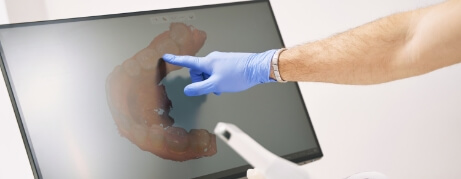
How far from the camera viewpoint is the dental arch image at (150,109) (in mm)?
→ 1120

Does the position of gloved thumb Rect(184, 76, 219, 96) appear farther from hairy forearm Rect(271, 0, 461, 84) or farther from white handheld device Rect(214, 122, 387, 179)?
white handheld device Rect(214, 122, 387, 179)

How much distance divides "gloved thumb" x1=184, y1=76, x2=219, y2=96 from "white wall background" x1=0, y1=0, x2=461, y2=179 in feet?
1.63

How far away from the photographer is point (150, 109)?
3.79 feet

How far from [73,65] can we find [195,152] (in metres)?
0.37

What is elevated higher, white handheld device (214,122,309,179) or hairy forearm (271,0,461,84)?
hairy forearm (271,0,461,84)

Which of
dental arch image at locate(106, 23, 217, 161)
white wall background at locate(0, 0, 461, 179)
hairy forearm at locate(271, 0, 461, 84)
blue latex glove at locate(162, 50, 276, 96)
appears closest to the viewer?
hairy forearm at locate(271, 0, 461, 84)

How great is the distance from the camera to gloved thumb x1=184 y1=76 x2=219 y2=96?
119 cm

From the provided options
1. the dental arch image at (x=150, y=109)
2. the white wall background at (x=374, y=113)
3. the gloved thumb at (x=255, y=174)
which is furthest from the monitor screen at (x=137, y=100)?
the white wall background at (x=374, y=113)

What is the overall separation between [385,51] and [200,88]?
0.47 m

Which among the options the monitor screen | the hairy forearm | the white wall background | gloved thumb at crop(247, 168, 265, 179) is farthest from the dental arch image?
the white wall background

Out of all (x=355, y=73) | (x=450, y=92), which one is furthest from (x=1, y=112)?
(x=450, y=92)

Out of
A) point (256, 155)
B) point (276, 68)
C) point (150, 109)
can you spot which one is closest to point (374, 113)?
point (276, 68)

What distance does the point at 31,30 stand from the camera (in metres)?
1.07

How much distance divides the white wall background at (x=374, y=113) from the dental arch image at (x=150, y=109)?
Result: 1.51ft
